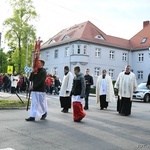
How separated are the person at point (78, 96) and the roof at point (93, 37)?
36.7m

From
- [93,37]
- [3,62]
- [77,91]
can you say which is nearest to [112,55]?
[93,37]

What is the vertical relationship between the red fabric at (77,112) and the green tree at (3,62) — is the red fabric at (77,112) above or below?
below

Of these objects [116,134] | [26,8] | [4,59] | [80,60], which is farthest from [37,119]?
[4,59]

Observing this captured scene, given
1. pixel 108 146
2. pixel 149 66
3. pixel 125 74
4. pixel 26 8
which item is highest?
pixel 26 8

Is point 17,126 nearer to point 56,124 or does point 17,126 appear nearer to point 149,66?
point 56,124

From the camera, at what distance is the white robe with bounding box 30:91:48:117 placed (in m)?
A: 9.62

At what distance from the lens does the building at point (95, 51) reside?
47.5 meters

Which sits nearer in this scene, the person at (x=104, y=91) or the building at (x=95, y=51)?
the person at (x=104, y=91)

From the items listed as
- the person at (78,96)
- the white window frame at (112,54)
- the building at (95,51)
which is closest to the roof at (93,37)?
the building at (95,51)

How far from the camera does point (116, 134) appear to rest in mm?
7617

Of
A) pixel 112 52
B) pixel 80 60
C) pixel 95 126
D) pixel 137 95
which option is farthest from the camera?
pixel 112 52

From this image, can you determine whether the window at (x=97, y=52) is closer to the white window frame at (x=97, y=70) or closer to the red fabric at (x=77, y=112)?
the white window frame at (x=97, y=70)

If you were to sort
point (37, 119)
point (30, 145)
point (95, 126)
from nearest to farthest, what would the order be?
point (30, 145) < point (95, 126) < point (37, 119)

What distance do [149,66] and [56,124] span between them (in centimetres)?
4692
